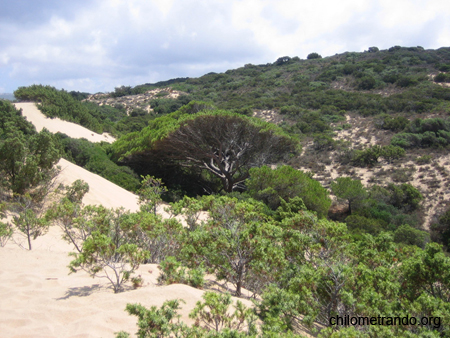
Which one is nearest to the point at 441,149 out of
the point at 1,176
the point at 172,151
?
the point at 172,151

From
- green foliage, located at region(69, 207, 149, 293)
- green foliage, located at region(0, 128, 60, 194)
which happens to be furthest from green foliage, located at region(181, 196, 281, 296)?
green foliage, located at region(0, 128, 60, 194)

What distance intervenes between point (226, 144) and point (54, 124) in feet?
64.6

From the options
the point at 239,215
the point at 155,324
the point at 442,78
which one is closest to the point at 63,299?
the point at 155,324

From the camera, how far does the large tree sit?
60.4 ft

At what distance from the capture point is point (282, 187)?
15727mm

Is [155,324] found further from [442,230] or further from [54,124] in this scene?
[54,124]

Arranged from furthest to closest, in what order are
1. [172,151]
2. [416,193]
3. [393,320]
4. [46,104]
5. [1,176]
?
1. [46,104]
2. [172,151]
3. [416,193]
4. [1,176]
5. [393,320]

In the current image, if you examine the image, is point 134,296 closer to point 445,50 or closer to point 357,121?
point 357,121

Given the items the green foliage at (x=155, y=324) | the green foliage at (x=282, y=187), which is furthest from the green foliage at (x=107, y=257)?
the green foliage at (x=282, y=187)

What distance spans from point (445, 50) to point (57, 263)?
72363mm

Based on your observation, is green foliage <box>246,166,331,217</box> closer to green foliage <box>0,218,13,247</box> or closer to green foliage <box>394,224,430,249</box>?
green foliage <box>394,224,430,249</box>

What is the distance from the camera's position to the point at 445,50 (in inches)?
2206

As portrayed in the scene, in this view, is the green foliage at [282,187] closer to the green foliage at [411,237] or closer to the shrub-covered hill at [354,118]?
the shrub-covered hill at [354,118]

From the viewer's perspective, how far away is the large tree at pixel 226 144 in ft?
60.4
